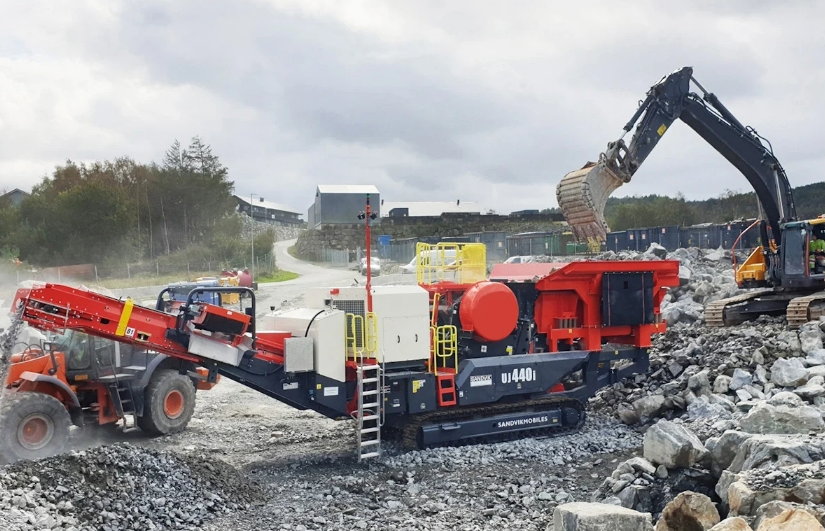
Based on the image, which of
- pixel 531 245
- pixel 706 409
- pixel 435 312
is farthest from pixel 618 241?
pixel 435 312

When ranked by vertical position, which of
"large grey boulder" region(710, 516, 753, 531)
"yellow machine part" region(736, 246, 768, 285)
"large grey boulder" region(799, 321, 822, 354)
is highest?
"yellow machine part" region(736, 246, 768, 285)

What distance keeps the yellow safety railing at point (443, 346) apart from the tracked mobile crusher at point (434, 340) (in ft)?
0.09

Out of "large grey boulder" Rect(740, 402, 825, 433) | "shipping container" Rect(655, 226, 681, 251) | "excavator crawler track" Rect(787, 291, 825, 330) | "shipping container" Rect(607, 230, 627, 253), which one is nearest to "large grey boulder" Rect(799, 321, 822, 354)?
"excavator crawler track" Rect(787, 291, 825, 330)

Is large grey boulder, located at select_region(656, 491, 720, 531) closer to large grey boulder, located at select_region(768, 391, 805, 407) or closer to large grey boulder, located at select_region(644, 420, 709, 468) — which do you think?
large grey boulder, located at select_region(644, 420, 709, 468)

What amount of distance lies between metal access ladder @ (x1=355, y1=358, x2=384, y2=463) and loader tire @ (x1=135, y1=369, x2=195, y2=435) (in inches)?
125

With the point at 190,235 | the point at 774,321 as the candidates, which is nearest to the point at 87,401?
the point at 774,321

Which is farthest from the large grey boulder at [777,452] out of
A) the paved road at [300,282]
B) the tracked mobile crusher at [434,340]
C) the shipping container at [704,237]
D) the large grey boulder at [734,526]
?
the shipping container at [704,237]

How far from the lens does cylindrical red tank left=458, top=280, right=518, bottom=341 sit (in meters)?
10.4

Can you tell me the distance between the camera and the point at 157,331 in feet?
29.1

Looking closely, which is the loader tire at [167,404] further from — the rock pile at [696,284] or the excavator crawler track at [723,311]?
the rock pile at [696,284]

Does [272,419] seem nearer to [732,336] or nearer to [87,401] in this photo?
[87,401]

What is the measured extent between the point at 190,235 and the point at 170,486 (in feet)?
128

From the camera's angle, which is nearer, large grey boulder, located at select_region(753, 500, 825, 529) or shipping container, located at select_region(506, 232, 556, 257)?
large grey boulder, located at select_region(753, 500, 825, 529)

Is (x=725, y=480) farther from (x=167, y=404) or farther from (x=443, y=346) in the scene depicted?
(x=167, y=404)
